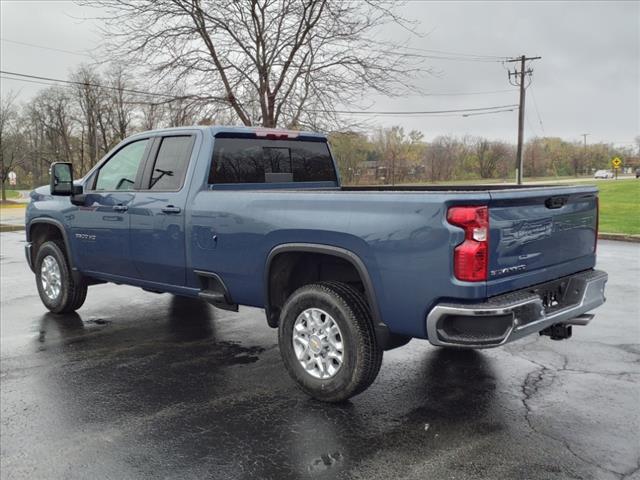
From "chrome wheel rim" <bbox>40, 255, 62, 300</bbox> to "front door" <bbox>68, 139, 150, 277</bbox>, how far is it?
24.3 inches

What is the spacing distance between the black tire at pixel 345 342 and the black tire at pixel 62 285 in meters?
3.55

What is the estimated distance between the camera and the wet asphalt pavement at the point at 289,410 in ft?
10.7

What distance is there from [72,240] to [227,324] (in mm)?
1936

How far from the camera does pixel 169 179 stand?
17.6ft

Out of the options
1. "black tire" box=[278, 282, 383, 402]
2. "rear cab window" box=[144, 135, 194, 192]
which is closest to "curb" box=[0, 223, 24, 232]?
"rear cab window" box=[144, 135, 194, 192]

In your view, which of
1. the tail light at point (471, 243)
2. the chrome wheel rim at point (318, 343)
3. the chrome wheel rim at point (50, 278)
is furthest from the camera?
the chrome wheel rim at point (50, 278)

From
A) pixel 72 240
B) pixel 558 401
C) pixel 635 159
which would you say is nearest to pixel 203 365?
pixel 72 240

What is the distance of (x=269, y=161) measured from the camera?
564 centimetres

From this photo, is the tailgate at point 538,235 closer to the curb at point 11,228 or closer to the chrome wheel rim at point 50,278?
the chrome wheel rim at point 50,278

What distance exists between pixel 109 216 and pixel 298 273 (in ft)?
7.70

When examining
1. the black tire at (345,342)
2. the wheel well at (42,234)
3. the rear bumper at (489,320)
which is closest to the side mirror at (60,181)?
the wheel well at (42,234)

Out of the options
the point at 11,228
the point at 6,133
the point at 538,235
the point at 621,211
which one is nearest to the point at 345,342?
the point at 538,235

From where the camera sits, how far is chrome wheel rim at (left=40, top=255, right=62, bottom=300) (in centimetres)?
686

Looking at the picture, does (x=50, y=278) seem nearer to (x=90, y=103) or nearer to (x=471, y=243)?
(x=471, y=243)
